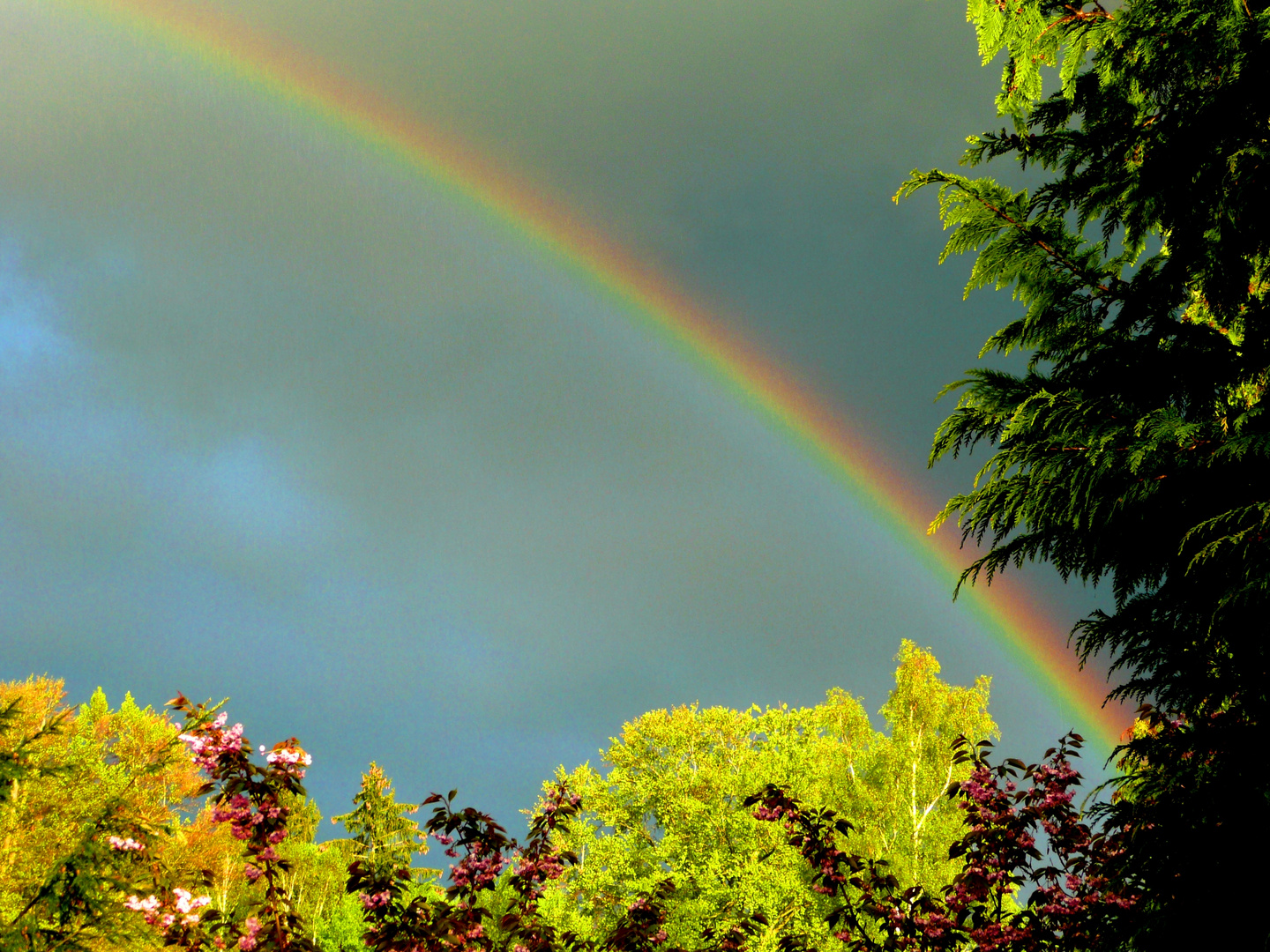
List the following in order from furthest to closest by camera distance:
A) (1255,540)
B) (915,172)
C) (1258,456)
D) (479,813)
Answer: (479,813) < (915,172) < (1258,456) < (1255,540)

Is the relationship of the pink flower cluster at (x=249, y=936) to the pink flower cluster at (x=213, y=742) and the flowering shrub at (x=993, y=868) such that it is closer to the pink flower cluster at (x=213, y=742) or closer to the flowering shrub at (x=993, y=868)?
the pink flower cluster at (x=213, y=742)

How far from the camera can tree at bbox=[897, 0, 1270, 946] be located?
357 centimetres

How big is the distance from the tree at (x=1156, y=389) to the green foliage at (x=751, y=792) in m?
12.5

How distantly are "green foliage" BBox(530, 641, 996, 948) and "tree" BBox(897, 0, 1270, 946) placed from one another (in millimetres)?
12527

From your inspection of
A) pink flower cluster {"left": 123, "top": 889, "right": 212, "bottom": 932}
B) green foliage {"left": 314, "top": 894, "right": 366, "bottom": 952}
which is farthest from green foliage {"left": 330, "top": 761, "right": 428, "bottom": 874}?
pink flower cluster {"left": 123, "top": 889, "right": 212, "bottom": 932}

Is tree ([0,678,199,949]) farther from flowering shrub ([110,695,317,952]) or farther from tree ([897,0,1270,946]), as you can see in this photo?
tree ([897,0,1270,946])

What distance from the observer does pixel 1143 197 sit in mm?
4312

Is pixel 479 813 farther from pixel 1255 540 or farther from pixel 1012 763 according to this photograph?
pixel 1255 540

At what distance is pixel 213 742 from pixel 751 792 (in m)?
14.2

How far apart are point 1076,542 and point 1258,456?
0.95m

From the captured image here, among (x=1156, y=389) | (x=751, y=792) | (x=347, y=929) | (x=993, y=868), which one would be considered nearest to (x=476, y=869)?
(x=993, y=868)

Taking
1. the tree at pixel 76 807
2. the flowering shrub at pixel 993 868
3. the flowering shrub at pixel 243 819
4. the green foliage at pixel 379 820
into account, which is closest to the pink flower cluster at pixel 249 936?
the flowering shrub at pixel 243 819

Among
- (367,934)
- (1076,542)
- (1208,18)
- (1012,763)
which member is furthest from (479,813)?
(1208,18)

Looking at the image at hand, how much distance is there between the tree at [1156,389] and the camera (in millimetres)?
3570
